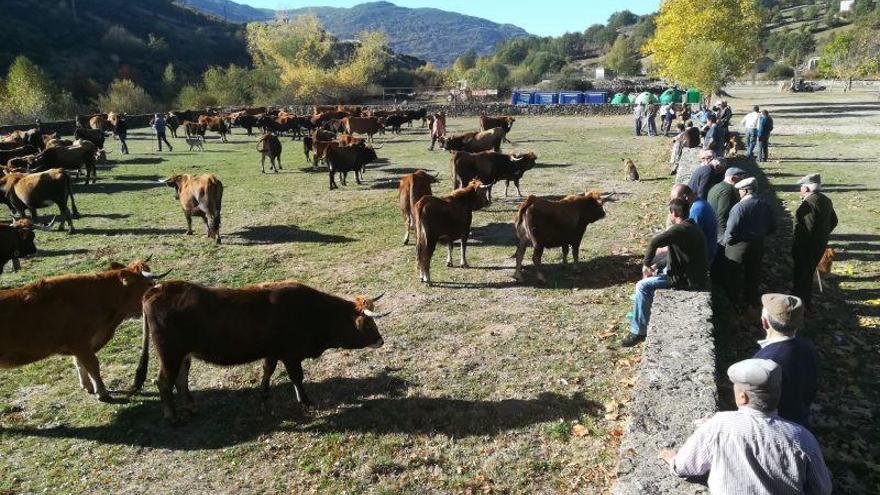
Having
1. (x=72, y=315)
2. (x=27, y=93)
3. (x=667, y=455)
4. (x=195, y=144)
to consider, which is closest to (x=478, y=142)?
(x=72, y=315)

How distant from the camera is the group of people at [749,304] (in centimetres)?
303

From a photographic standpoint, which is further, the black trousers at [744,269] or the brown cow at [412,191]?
the brown cow at [412,191]

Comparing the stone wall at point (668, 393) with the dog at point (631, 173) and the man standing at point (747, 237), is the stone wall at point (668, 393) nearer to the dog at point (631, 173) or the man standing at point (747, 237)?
the man standing at point (747, 237)

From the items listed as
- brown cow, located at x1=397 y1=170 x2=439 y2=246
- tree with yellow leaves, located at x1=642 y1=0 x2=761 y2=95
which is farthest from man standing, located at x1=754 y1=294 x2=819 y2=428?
tree with yellow leaves, located at x1=642 y1=0 x2=761 y2=95

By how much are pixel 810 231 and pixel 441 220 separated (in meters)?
5.58

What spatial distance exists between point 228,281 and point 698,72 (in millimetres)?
34124

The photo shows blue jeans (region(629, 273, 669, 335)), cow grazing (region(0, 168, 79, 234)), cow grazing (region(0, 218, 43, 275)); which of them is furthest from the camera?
cow grazing (region(0, 168, 79, 234))

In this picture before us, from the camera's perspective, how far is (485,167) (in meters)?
15.0

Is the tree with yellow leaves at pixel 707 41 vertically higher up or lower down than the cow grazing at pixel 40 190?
higher up

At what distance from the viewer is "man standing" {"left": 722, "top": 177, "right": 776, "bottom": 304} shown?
756 centimetres

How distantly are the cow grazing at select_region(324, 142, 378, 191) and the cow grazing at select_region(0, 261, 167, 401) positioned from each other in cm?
1178

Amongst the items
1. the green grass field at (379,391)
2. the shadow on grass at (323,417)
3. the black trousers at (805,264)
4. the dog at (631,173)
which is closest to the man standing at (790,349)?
the green grass field at (379,391)

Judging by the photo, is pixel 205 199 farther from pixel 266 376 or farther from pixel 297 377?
pixel 297 377

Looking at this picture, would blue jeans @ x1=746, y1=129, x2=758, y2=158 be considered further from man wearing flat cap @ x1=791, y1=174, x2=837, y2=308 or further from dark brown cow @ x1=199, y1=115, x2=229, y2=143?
dark brown cow @ x1=199, y1=115, x2=229, y2=143
